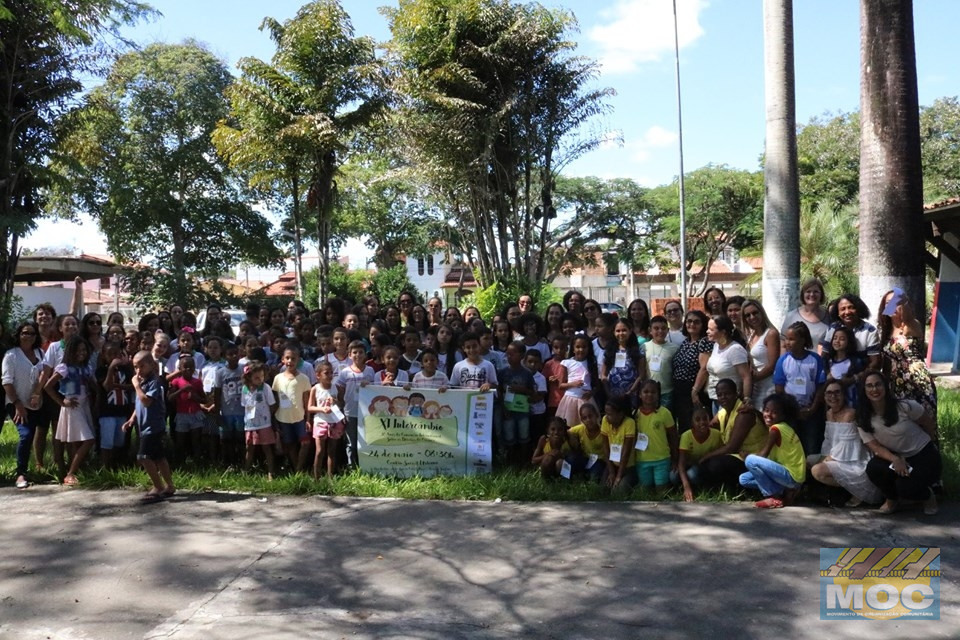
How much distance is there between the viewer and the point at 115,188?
31328 mm

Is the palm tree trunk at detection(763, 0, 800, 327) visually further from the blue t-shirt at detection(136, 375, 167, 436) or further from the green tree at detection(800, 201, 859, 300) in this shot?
the green tree at detection(800, 201, 859, 300)

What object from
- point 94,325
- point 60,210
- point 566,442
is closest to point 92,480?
point 94,325

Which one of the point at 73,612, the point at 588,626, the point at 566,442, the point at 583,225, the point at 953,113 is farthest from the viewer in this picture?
the point at 583,225

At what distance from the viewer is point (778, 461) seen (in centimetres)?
661

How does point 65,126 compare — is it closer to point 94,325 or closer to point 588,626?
point 94,325

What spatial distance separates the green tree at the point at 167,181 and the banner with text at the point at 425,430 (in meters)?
24.6

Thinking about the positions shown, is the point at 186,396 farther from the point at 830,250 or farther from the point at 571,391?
the point at 830,250

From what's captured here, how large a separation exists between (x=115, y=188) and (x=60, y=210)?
305cm

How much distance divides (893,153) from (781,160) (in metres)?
1.31

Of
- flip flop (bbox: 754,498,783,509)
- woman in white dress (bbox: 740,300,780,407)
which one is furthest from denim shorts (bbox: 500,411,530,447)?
flip flop (bbox: 754,498,783,509)

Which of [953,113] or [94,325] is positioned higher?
[953,113]

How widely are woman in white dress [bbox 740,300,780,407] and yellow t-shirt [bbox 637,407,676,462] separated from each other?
0.82 meters

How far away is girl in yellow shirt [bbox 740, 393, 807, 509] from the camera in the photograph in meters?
6.54

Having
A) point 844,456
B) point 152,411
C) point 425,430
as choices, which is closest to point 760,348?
point 844,456
